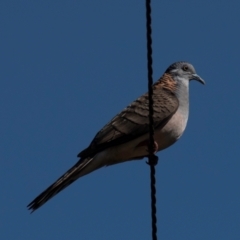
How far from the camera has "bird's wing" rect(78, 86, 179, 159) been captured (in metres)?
8.52

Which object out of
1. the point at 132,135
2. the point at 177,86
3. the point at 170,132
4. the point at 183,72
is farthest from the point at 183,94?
the point at 132,135

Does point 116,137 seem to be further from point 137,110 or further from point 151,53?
point 151,53

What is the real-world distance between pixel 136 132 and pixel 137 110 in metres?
0.54

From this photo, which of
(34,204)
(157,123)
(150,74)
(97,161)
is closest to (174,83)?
(157,123)

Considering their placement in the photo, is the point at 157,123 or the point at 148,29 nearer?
the point at 148,29

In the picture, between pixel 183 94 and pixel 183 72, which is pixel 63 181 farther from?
pixel 183 72

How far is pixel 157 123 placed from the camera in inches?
345

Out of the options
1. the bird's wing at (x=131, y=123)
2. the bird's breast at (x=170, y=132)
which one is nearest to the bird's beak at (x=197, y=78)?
the bird's wing at (x=131, y=123)

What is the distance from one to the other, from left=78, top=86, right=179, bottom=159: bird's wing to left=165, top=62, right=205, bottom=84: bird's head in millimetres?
754

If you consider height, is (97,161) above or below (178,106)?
below

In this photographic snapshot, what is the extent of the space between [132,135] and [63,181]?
1061mm

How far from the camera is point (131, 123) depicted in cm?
883

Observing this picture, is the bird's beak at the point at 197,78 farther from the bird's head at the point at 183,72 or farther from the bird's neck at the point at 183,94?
the bird's neck at the point at 183,94

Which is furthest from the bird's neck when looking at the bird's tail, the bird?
the bird's tail
